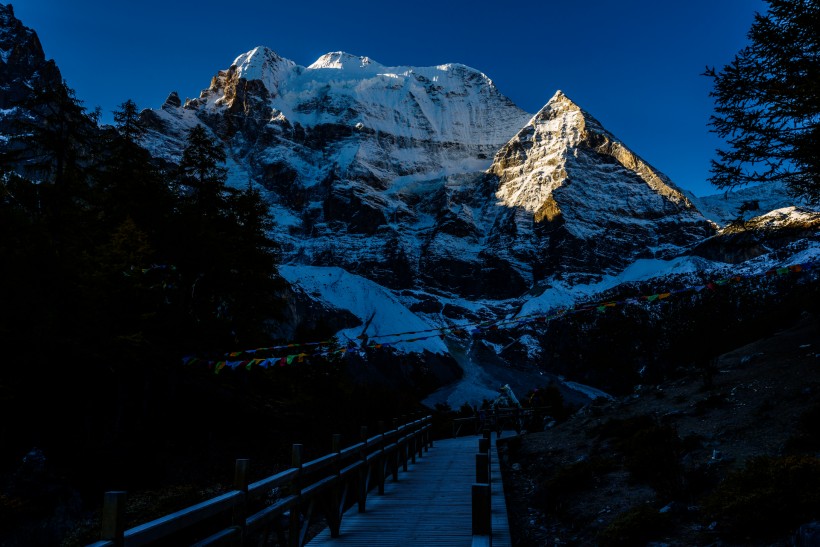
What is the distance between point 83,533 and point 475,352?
136468 millimetres

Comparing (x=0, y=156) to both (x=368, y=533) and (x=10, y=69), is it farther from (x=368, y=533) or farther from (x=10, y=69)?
(x=10, y=69)

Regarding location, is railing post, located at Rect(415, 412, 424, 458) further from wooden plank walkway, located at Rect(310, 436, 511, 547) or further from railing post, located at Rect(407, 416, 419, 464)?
wooden plank walkway, located at Rect(310, 436, 511, 547)

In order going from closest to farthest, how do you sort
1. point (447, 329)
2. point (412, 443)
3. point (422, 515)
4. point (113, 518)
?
point (113, 518) < point (422, 515) < point (412, 443) < point (447, 329)

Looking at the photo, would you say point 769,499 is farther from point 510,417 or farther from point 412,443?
point 510,417

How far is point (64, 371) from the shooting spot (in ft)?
63.9

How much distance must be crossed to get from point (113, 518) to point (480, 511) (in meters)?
2.96

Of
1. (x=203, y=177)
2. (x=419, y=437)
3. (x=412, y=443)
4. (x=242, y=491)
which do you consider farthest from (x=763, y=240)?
(x=203, y=177)

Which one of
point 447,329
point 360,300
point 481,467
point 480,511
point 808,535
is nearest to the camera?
point 480,511

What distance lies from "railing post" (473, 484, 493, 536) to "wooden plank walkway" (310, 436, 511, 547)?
2415 mm

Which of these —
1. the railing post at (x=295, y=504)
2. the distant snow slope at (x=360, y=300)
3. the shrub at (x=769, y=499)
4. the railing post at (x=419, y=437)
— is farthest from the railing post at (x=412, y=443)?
the distant snow slope at (x=360, y=300)

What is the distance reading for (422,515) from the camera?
30.0 feet

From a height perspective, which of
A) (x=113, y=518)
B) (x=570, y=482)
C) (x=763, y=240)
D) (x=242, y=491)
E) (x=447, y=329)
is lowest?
(x=570, y=482)

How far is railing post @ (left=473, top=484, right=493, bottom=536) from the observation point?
4.99 metres

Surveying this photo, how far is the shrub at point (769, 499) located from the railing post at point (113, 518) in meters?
6.57
